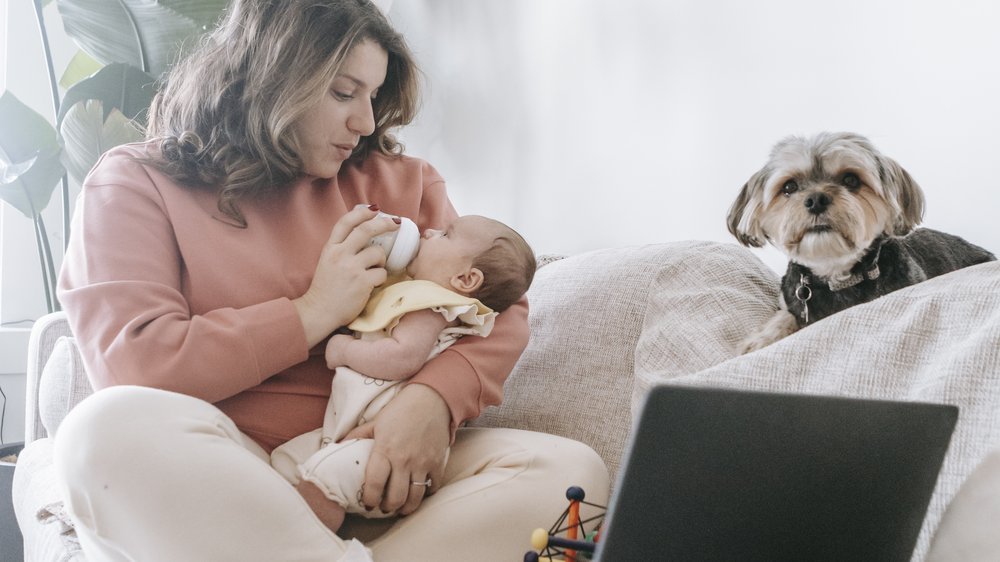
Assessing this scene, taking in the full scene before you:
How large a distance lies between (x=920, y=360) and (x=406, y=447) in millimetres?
616

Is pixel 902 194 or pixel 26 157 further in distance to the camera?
pixel 26 157

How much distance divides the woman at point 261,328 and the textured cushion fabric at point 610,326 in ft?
0.39

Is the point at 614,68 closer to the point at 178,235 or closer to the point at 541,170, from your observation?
the point at 541,170

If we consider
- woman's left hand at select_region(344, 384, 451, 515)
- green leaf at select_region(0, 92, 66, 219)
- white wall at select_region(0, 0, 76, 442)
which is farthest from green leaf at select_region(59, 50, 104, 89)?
woman's left hand at select_region(344, 384, 451, 515)

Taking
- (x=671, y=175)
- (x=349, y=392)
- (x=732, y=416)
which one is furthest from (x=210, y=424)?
(x=671, y=175)

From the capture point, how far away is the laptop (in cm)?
57

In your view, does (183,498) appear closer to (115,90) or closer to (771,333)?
(771,333)

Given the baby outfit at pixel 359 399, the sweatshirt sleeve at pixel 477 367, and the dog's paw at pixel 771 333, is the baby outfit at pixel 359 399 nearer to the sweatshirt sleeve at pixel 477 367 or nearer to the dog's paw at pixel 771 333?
the sweatshirt sleeve at pixel 477 367

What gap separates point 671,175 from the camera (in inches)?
69.6

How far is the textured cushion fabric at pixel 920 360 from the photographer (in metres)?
0.83

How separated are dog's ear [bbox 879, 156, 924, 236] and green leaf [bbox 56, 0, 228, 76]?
1.82m

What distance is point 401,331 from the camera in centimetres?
113

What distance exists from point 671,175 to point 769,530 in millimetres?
1215

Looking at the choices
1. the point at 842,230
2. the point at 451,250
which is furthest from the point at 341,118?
the point at 842,230
